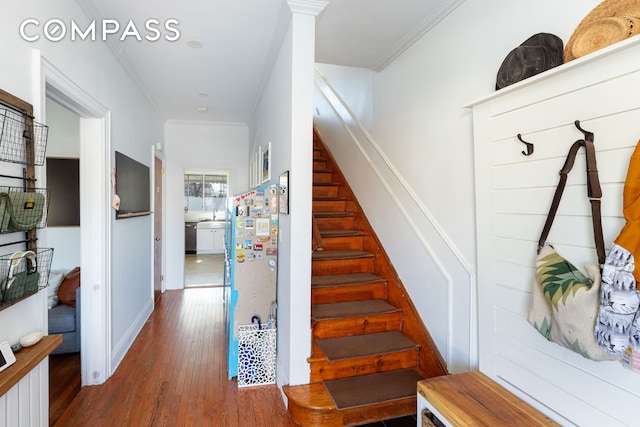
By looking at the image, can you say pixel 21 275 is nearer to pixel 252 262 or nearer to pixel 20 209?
pixel 20 209

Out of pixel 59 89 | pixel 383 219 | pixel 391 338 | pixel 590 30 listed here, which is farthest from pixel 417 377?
pixel 59 89

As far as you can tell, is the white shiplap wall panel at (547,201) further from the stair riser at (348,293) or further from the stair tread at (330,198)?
the stair tread at (330,198)

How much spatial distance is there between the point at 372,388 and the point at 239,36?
2.81 meters

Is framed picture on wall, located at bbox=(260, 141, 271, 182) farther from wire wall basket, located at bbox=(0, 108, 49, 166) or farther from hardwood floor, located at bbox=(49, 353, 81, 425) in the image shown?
hardwood floor, located at bbox=(49, 353, 81, 425)

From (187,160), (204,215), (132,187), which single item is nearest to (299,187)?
(132,187)

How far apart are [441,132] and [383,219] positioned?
1.05 meters

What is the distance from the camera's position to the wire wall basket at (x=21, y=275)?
1.33 meters

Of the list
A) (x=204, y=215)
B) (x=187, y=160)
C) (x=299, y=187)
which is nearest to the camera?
(x=299, y=187)

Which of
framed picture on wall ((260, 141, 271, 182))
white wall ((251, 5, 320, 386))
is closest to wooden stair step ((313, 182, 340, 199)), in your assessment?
framed picture on wall ((260, 141, 271, 182))

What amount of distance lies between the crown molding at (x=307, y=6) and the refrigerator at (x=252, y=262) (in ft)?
4.10

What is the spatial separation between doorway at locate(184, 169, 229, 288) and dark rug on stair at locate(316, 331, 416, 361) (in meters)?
6.14

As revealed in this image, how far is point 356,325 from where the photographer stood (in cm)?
256

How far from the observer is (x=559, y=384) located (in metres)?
A: 1.34

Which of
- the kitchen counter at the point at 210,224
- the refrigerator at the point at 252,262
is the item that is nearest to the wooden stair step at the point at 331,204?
the refrigerator at the point at 252,262
